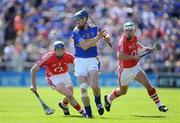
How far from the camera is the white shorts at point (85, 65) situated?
59.0ft

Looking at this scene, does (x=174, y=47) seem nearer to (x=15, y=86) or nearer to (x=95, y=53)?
(x=15, y=86)

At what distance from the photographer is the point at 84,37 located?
17.8m

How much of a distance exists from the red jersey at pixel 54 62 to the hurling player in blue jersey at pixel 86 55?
75cm

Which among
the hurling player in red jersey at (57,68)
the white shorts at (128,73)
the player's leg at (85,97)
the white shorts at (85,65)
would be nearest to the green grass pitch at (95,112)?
the player's leg at (85,97)

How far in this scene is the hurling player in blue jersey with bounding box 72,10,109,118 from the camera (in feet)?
57.7

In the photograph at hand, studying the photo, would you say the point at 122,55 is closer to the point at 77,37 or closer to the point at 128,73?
the point at 128,73

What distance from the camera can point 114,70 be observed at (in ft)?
118

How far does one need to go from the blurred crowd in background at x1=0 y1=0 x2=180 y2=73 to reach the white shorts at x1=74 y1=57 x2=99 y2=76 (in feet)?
53.9

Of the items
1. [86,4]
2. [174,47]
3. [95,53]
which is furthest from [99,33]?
[86,4]

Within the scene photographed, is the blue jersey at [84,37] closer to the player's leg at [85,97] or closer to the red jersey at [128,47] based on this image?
the player's leg at [85,97]

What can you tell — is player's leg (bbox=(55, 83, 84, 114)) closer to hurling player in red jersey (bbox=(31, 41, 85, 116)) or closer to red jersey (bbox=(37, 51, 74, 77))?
hurling player in red jersey (bbox=(31, 41, 85, 116))

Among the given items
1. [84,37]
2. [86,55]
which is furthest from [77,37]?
[86,55]

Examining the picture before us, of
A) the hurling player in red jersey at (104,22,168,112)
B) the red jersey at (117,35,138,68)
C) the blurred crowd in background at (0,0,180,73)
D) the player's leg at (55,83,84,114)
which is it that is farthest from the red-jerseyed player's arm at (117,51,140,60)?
the blurred crowd in background at (0,0,180,73)

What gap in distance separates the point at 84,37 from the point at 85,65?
743mm
